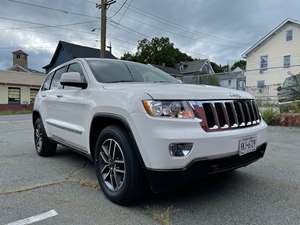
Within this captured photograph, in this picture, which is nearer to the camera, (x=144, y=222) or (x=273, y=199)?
(x=144, y=222)

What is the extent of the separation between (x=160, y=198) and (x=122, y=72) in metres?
1.88

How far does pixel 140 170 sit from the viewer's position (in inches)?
121

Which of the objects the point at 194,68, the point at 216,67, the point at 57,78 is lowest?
the point at 57,78

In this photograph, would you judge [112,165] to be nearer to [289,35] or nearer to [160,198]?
[160,198]

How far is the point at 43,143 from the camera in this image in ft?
19.0

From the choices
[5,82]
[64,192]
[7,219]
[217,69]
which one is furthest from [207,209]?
[217,69]

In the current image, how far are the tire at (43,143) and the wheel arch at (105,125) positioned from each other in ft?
6.61

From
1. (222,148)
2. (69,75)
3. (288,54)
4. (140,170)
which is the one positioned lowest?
(140,170)

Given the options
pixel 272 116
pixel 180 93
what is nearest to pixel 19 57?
pixel 272 116

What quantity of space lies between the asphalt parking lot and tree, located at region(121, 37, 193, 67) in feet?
201

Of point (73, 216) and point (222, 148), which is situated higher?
point (222, 148)

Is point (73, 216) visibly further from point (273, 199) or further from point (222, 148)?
point (273, 199)

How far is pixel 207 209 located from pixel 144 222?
71cm

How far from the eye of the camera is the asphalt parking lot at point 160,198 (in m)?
3.00
